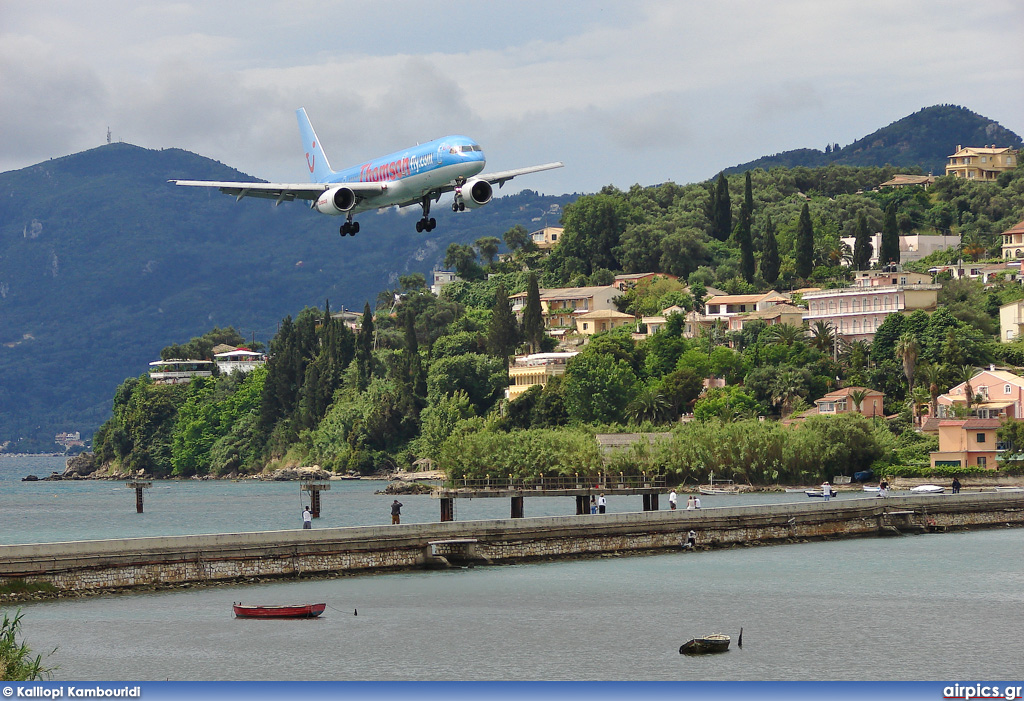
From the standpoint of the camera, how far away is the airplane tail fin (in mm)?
67625

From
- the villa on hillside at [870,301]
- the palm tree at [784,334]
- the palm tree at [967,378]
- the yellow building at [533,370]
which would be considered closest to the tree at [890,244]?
the villa on hillside at [870,301]

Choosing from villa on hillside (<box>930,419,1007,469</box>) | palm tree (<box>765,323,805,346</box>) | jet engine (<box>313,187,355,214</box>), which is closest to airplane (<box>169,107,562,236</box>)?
jet engine (<box>313,187,355,214</box>)

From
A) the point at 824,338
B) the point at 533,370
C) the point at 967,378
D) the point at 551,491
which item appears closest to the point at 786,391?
the point at 824,338

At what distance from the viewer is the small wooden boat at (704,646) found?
44.1 m

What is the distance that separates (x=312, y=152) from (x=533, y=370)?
110m

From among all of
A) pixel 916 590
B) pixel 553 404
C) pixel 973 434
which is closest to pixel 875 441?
pixel 973 434

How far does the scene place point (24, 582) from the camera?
49281 mm

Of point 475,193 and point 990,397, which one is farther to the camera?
point 990,397

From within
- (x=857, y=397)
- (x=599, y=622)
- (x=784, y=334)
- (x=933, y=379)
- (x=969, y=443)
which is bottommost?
(x=599, y=622)

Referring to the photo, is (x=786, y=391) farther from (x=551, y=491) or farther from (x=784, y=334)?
(x=551, y=491)

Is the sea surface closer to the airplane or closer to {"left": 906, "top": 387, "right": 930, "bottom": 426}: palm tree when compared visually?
the airplane

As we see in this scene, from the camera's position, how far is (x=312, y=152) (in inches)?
2808

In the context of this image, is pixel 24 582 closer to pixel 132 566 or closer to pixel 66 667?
pixel 132 566

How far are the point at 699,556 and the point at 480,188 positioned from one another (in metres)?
24.5
